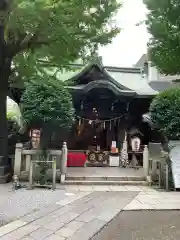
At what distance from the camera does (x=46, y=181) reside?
987 centimetres

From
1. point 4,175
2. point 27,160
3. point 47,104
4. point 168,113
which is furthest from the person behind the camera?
point 168,113

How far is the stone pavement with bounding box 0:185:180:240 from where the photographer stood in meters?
5.33

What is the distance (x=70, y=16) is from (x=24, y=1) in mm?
2042

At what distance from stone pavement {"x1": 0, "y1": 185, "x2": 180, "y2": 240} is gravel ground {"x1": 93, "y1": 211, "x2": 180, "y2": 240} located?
0.23 meters

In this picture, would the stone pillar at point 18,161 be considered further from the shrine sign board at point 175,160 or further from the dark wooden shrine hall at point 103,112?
the shrine sign board at point 175,160

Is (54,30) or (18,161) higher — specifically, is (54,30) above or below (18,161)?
above

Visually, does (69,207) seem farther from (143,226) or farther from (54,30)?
(54,30)

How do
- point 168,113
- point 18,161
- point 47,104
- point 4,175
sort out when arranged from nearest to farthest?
point 4,175
point 47,104
point 18,161
point 168,113

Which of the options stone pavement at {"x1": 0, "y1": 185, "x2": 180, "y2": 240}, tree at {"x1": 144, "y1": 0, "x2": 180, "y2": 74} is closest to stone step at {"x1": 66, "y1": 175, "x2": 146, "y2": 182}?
stone pavement at {"x1": 0, "y1": 185, "x2": 180, "y2": 240}

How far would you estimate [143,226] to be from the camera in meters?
5.92

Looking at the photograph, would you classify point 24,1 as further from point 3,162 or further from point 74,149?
point 74,149

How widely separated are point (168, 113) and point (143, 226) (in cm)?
616

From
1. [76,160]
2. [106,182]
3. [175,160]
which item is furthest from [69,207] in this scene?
[76,160]

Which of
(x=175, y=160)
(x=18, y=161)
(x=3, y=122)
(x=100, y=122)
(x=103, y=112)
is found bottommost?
(x=18, y=161)
